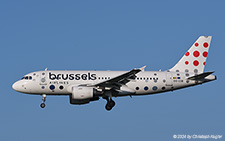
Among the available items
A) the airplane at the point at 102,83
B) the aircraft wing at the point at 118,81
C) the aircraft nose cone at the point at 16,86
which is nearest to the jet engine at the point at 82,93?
the airplane at the point at 102,83

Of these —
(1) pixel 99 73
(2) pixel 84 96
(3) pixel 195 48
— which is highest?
(3) pixel 195 48

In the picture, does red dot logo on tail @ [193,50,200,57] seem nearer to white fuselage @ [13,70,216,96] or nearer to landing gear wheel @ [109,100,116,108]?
white fuselage @ [13,70,216,96]

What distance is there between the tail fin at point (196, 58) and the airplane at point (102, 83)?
3.72 ft

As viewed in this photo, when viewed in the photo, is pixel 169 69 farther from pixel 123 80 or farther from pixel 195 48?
pixel 123 80

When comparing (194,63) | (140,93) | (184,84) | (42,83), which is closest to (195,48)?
(194,63)

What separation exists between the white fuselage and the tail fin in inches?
70.2

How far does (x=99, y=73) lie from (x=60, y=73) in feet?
14.7

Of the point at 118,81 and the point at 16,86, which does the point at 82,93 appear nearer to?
the point at 118,81

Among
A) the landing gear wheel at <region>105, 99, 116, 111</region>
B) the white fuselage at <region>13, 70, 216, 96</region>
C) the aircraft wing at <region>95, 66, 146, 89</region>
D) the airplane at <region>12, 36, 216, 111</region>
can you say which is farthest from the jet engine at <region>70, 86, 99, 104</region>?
the landing gear wheel at <region>105, 99, 116, 111</region>

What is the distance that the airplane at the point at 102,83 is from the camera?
51906 mm

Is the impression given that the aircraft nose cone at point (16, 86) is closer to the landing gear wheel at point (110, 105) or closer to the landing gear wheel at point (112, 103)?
the landing gear wheel at point (110, 105)

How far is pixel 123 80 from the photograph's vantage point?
170 feet

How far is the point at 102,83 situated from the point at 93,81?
2496 mm

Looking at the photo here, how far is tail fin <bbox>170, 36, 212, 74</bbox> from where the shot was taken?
58094 millimetres
